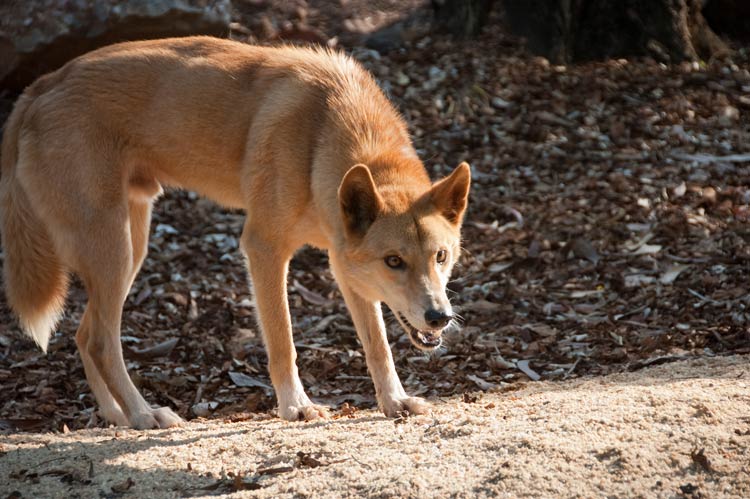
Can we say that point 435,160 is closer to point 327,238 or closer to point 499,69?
point 499,69

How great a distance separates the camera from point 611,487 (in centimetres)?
338

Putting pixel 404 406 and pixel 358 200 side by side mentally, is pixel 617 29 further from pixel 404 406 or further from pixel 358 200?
pixel 404 406

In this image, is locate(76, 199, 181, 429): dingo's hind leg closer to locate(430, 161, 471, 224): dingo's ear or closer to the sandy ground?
the sandy ground

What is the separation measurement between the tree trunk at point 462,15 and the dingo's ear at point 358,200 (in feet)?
19.9

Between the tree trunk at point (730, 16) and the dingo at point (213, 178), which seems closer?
the dingo at point (213, 178)

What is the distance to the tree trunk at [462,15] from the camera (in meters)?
10.2

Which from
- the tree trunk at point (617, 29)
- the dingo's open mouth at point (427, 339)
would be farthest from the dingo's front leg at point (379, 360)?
the tree trunk at point (617, 29)

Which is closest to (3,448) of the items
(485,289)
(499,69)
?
(485,289)

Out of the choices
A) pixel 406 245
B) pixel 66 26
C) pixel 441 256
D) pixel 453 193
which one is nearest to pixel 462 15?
pixel 66 26

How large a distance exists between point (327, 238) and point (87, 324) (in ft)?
5.11

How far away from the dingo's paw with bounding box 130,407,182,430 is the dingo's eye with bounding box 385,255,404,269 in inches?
59.3

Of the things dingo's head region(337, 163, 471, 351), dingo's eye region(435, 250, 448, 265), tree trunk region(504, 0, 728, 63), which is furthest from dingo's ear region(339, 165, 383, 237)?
tree trunk region(504, 0, 728, 63)

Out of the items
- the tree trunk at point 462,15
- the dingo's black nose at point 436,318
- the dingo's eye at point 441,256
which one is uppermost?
the dingo's eye at point 441,256

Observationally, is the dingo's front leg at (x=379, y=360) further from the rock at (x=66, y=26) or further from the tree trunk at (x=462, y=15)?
the tree trunk at (x=462, y=15)
